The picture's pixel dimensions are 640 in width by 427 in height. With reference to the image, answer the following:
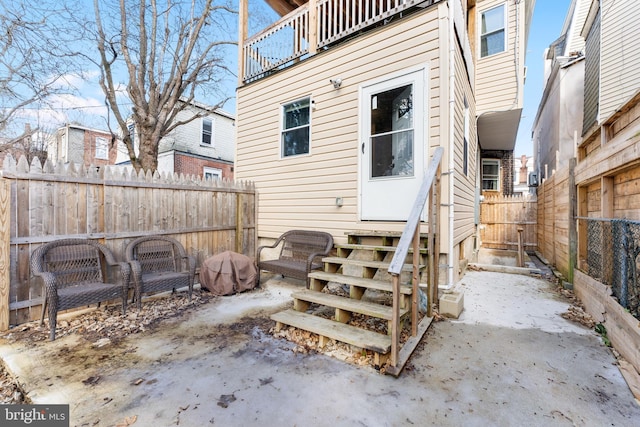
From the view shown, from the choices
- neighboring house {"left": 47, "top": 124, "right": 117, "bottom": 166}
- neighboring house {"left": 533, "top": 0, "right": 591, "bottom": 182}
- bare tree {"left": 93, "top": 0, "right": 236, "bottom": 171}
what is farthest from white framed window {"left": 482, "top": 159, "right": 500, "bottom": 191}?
neighboring house {"left": 47, "top": 124, "right": 117, "bottom": 166}

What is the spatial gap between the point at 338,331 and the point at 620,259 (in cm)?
277

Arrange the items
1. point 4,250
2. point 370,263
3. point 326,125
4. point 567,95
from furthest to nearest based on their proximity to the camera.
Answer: point 567,95, point 326,125, point 370,263, point 4,250

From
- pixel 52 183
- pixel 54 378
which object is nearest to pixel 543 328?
pixel 54 378

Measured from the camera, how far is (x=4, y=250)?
10.1 ft

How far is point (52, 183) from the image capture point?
11.3ft

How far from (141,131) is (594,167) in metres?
10.5

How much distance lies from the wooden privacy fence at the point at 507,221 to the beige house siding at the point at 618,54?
324 centimetres

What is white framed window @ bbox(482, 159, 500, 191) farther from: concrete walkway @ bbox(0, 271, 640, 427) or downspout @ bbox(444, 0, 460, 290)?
concrete walkway @ bbox(0, 271, 640, 427)

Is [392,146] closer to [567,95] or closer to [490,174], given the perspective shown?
[490,174]

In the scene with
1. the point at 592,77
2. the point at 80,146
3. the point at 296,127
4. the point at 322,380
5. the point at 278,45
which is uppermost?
the point at 592,77

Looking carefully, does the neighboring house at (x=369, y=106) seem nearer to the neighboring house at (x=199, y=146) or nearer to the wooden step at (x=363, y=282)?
the wooden step at (x=363, y=282)

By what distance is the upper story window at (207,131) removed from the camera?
599 inches

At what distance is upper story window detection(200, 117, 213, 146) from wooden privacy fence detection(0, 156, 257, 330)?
1117cm

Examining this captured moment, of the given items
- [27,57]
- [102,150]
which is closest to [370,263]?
[27,57]
